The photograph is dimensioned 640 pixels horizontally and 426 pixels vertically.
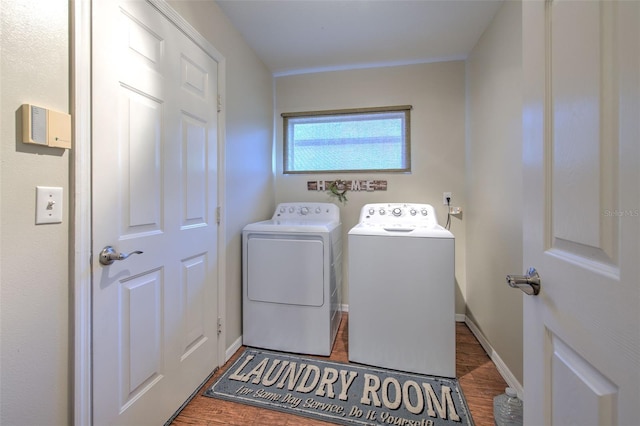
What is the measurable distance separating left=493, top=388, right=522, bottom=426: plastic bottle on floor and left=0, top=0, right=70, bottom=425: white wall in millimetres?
1781

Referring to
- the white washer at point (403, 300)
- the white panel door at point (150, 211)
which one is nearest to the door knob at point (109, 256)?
the white panel door at point (150, 211)

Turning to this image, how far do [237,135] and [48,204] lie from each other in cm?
125

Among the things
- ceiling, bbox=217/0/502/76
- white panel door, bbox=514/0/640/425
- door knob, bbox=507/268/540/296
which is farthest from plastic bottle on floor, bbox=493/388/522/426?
ceiling, bbox=217/0/502/76

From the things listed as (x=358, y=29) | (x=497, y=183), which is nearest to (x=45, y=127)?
(x=358, y=29)

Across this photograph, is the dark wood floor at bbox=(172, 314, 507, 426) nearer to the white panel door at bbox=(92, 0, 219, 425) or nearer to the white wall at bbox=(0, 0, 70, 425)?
the white panel door at bbox=(92, 0, 219, 425)

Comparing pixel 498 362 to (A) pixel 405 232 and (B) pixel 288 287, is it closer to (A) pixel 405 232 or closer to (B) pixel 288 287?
(A) pixel 405 232

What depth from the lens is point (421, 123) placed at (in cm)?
240

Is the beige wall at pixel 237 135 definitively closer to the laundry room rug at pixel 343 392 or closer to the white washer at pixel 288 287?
the white washer at pixel 288 287

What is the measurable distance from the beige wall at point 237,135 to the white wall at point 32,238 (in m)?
0.82

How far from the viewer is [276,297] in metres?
1.90

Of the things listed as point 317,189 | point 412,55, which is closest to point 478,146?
point 412,55

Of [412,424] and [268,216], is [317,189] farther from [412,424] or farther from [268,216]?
[412,424]

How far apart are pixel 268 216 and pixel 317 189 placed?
555mm

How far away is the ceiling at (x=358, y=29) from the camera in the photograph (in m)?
1.70
